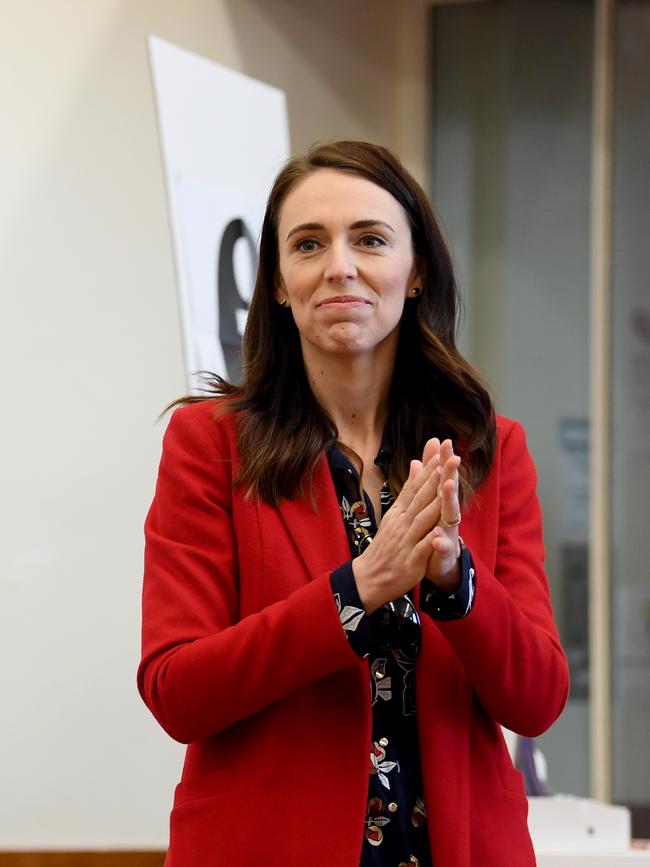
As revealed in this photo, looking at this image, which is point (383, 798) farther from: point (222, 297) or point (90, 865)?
point (90, 865)

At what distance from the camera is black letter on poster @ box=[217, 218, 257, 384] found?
3.62 m

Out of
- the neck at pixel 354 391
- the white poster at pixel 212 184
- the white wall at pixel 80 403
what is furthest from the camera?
the white wall at pixel 80 403

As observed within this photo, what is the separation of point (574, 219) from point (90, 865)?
3.51 meters

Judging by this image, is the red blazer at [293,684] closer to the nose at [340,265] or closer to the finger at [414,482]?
the finger at [414,482]

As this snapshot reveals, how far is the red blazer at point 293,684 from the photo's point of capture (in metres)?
1.50

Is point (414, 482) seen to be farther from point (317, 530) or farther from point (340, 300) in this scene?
point (340, 300)

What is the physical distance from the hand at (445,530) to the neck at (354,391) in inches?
9.9

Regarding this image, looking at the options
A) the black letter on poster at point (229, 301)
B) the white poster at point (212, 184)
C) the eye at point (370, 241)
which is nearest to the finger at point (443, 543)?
the eye at point (370, 241)

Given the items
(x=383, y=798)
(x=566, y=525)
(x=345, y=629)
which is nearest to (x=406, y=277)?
(x=345, y=629)

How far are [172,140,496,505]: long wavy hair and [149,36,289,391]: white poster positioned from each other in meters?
1.54

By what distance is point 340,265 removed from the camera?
5.38ft

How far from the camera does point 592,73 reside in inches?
233

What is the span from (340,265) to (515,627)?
0.50 m

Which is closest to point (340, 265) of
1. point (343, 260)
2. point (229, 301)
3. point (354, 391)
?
point (343, 260)
